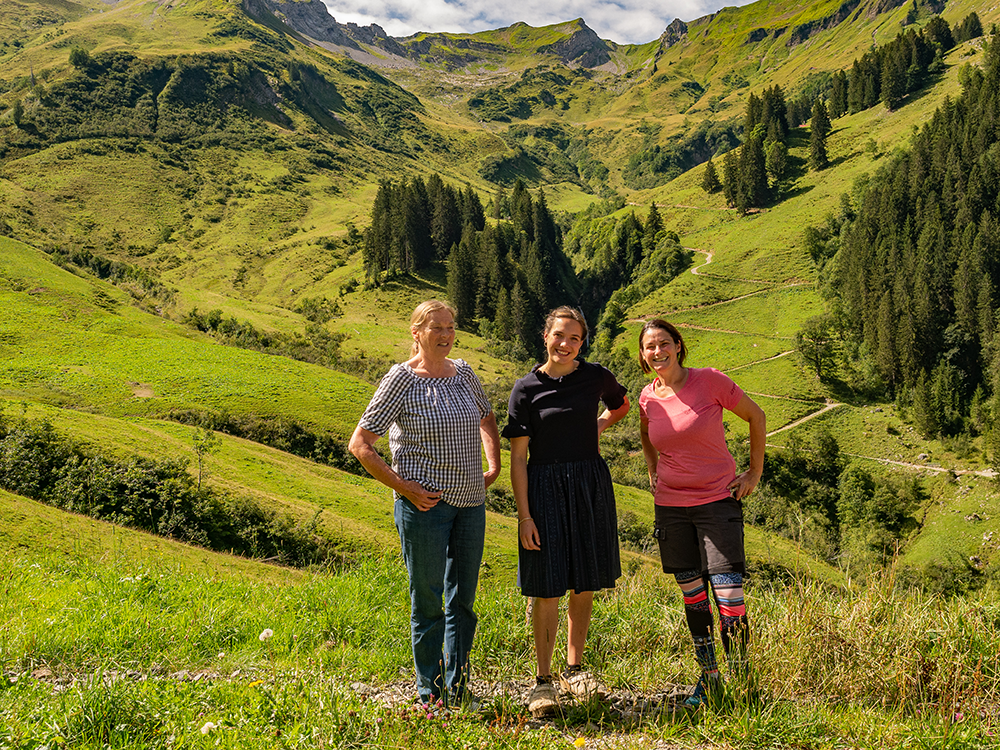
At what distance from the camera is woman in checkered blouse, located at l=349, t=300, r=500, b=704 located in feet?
14.5

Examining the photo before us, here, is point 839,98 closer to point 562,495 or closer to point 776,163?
point 776,163

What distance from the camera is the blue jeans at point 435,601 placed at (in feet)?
14.5

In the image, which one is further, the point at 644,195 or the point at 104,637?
the point at 644,195

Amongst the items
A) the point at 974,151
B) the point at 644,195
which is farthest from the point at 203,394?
the point at 644,195

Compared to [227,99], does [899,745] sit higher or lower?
lower

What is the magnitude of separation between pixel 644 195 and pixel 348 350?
120 meters

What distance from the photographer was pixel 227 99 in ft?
628

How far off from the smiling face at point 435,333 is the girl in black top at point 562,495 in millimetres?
737

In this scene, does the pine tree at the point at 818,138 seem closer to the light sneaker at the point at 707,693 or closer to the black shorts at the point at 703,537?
the black shorts at the point at 703,537

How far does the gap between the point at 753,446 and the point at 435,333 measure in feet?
10.1

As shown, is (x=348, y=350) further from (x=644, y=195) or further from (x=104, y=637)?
(x=644, y=195)

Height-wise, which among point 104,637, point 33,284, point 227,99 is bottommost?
point 104,637

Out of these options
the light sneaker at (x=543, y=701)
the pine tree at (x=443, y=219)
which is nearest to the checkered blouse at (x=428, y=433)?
the light sneaker at (x=543, y=701)

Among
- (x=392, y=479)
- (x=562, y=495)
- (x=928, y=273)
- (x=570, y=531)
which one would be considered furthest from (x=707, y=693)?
(x=928, y=273)
